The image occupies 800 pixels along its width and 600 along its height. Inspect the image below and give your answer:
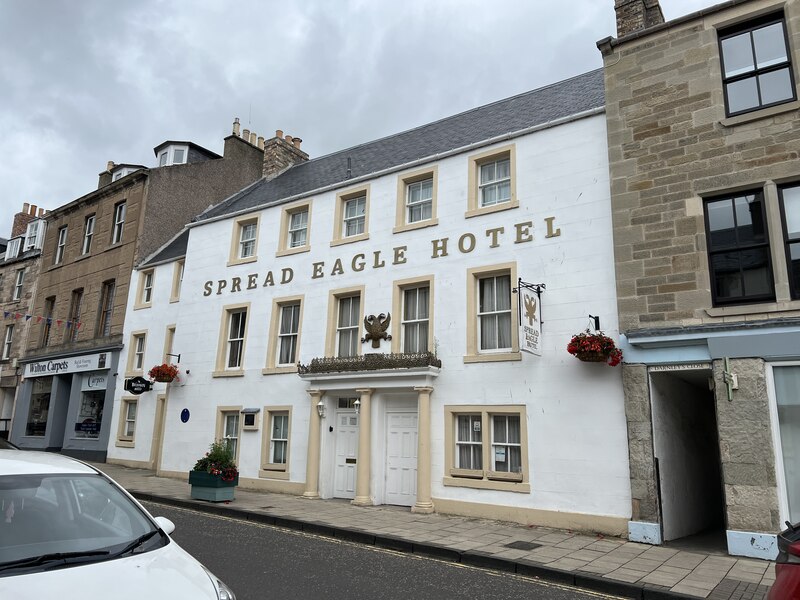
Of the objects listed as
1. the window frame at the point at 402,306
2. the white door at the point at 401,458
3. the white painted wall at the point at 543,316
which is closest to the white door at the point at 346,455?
the white painted wall at the point at 543,316

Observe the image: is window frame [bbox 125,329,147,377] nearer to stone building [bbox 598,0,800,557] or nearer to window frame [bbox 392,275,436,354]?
window frame [bbox 392,275,436,354]

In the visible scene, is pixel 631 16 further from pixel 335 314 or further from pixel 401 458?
pixel 401 458

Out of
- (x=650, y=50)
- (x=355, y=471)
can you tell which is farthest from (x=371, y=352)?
(x=650, y=50)

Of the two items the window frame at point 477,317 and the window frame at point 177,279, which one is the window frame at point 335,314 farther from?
the window frame at point 177,279

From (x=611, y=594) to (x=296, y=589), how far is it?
3.96 m

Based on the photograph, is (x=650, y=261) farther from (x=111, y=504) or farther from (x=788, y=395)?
(x=111, y=504)

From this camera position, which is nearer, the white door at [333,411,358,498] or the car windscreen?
the car windscreen

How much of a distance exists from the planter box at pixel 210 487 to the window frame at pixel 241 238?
22.6 feet

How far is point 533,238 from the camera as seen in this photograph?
40.9ft

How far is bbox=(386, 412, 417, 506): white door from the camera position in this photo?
13.3 m

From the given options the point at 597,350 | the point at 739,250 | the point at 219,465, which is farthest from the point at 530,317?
the point at 219,465

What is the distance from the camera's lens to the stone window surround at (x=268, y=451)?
15117mm

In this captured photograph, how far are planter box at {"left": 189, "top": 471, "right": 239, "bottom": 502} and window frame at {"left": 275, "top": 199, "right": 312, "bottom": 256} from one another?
6.54 m

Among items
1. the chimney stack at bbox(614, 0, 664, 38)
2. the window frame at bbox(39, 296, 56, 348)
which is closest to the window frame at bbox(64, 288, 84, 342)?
the window frame at bbox(39, 296, 56, 348)
